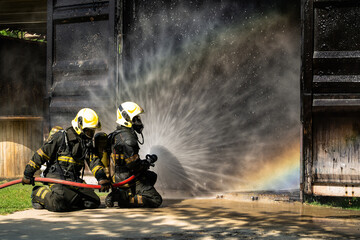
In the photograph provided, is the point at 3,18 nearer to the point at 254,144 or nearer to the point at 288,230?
the point at 254,144

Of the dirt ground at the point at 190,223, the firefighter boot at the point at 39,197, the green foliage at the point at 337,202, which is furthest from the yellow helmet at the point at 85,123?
the green foliage at the point at 337,202

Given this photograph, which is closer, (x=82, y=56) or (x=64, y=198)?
(x=64, y=198)

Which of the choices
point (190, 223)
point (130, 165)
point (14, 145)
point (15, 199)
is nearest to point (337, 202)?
point (190, 223)

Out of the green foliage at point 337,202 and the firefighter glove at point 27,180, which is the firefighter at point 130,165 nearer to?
the firefighter glove at point 27,180

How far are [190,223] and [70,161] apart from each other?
6.24ft

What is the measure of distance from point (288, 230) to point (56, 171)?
119 inches

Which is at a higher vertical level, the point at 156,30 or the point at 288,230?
the point at 156,30

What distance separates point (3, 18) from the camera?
12.2m

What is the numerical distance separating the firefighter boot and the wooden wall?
3.98m

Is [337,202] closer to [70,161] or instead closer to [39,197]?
[70,161]

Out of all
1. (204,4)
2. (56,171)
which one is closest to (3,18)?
(204,4)

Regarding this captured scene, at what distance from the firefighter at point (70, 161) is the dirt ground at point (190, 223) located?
0.79 feet

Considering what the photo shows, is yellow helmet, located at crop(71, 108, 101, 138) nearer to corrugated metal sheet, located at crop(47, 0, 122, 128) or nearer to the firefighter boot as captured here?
the firefighter boot

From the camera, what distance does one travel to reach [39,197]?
685cm
